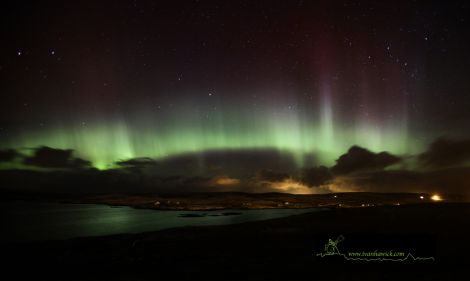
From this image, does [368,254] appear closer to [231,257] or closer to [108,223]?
[231,257]

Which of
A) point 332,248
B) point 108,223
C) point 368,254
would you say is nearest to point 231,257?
point 332,248

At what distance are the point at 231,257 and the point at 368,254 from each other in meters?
12.3

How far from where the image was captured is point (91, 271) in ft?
79.8

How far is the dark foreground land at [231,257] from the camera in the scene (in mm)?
17797

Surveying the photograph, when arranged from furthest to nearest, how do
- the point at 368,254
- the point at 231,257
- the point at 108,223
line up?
the point at 108,223, the point at 231,257, the point at 368,254

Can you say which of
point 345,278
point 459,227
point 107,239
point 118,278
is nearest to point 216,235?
point 107,239

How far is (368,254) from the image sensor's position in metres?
16.6

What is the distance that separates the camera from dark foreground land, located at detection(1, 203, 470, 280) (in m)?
17.8

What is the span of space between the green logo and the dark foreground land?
275mm

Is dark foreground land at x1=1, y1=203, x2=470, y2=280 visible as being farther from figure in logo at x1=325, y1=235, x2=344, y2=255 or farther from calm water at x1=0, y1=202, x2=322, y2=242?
calm water at x1=0, y1=202, x2=322, y2=242

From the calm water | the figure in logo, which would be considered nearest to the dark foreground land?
the figure in logo

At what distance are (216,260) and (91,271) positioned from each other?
8.57m

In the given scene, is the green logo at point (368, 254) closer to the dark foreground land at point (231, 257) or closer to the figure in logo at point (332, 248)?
the figure in logo at point (332, 248)

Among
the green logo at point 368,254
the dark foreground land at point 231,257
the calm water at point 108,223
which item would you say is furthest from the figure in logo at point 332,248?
the calm water at point 108,223
